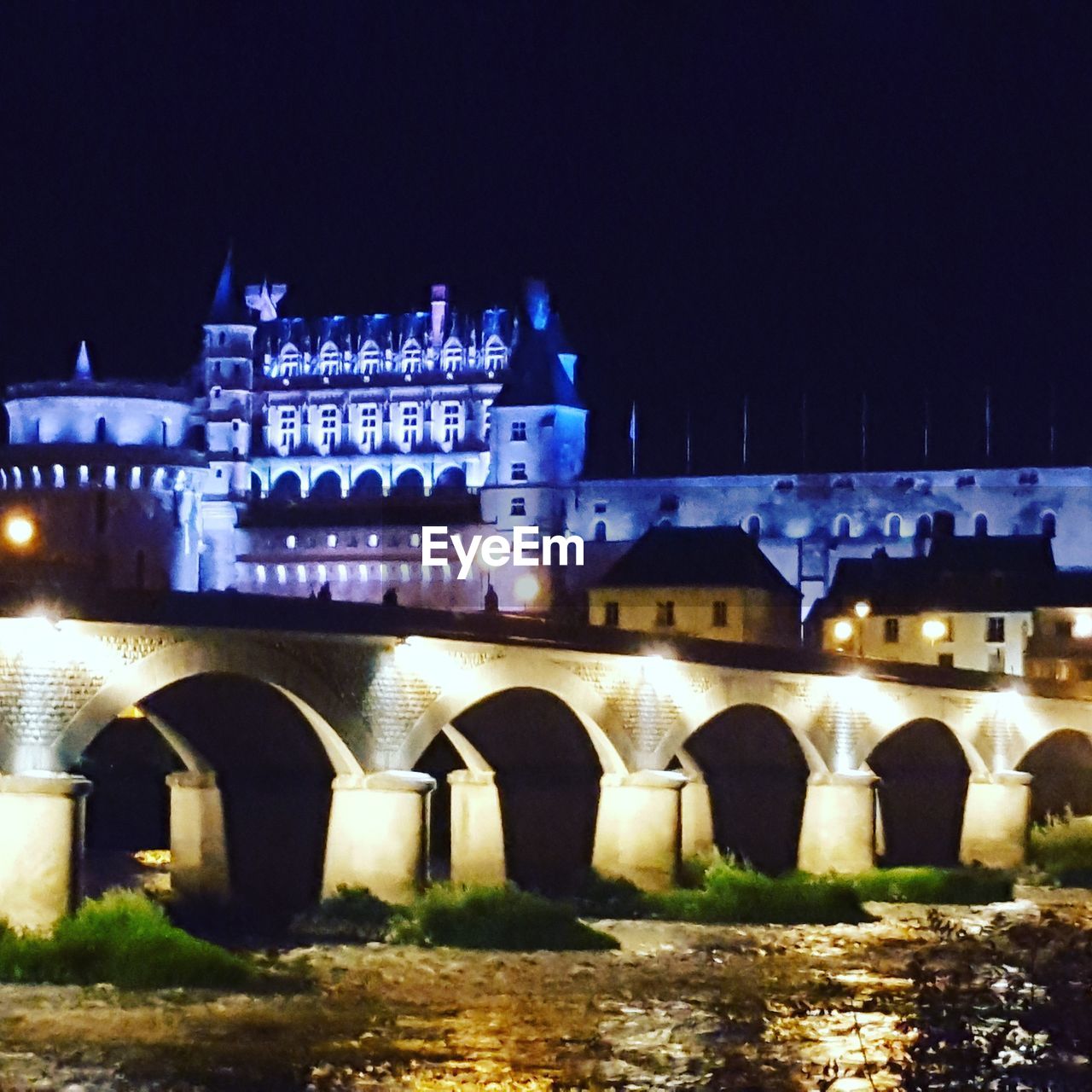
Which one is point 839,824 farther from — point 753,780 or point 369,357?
point 369,357

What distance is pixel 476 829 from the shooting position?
130 ft

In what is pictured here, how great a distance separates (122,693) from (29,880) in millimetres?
2615

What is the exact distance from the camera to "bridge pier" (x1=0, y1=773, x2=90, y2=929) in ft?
82.5

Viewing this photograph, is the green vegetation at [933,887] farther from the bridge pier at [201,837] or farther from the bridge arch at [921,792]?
the bridge arch at [921,792]

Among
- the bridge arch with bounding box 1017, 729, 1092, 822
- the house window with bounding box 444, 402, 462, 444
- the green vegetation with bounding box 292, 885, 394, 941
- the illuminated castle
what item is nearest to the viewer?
the green vegetation with bounding box 292, 885, 394, 941

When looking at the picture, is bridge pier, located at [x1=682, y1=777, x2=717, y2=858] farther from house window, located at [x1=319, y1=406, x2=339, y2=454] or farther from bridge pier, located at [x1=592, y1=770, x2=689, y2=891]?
house window, located at [x1=319, y1=406, x2=339, y2=454]

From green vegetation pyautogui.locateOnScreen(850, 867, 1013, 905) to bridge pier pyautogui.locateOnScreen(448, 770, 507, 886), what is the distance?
226 inches

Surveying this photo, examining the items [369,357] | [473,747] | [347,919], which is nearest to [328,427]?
[369,357]

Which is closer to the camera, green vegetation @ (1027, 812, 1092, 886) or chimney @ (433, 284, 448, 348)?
green vegetation @ (1027, 812, 1092, 886)

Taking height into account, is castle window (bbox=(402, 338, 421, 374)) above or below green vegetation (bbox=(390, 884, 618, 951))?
above

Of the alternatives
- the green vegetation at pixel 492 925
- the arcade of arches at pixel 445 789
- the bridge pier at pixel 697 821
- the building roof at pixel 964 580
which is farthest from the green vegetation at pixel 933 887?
the building roof at pixel 964 580

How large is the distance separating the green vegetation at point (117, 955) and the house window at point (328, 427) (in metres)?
83.5

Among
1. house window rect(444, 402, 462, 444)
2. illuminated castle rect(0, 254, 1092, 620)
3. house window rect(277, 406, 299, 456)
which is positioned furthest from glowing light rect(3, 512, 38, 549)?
house window rect(277, 406, 299, 456)

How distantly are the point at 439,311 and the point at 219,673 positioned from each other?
81.2 m
